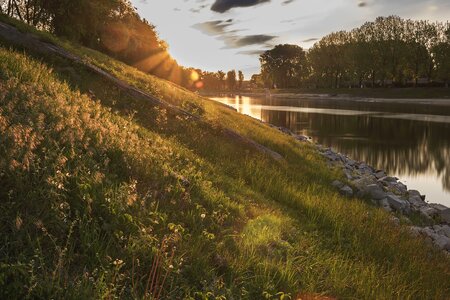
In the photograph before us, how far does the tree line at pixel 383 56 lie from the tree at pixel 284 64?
30.5 meters

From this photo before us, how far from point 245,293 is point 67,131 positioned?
11.1 feet

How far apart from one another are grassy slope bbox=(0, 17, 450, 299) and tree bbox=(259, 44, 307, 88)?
555 ft

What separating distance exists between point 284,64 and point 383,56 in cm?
7428

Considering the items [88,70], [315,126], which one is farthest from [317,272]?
[315,126]

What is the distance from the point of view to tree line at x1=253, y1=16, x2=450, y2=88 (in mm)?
100750

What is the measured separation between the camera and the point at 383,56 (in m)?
107

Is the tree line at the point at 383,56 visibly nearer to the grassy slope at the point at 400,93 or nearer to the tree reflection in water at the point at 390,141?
the grassy slope at the point at 400,93

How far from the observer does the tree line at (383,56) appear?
10075 centimetres

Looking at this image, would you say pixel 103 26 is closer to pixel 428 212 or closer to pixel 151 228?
pixel 428 212

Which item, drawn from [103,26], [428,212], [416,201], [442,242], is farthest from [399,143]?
[103,26]

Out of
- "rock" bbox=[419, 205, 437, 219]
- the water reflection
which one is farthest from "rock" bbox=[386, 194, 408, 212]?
the water reflection

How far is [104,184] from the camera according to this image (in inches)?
207

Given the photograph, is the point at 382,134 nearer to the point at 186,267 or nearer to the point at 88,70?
the point at 88,70

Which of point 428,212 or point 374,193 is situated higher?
point 374,193
